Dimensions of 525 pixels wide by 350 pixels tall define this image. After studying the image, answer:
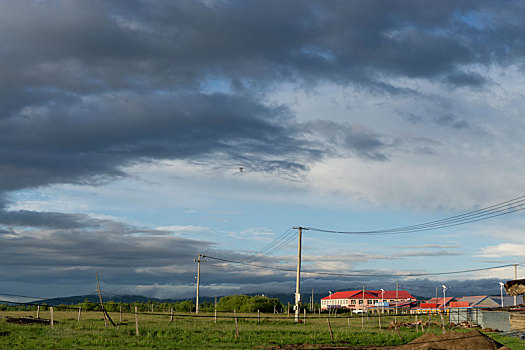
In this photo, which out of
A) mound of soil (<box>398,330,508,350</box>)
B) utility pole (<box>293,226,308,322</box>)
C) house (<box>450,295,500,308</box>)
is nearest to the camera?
mound of soil (<box>398,330,508,350</box>)

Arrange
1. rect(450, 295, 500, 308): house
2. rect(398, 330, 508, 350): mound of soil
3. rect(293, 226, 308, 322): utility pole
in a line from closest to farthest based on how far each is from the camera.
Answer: rect(398, 330, 508, 350): mound of soil
rect(293, 226, 308, 322): utility pole
rect(450, 295, 500, 308): house

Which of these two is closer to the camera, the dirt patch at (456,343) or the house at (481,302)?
the dirt patch at (456,343)

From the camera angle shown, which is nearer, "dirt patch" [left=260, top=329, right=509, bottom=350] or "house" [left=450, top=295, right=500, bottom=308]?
"dirt patch" [left=260, top=329, right=509, bottom=350]

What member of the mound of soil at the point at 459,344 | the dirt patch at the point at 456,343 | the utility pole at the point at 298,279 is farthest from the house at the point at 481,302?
the mound of soil at the point at 459,344

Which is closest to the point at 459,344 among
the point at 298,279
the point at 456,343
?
the point at 456,343

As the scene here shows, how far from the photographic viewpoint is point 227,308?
367ft

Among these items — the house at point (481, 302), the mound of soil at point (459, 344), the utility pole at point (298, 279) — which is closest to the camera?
the mound of soil at point (459, 344)

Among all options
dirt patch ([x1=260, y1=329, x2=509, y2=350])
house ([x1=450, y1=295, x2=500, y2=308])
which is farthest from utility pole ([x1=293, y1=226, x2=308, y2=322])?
house ([x1=450, y1=295, x2=500, y2=308])

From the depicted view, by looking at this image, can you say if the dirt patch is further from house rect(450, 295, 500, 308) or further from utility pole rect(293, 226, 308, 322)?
house rect(450, 295, 500, 308)

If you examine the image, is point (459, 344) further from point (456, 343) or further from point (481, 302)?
point (481, 302)

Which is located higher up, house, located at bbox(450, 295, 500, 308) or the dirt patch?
the dirt patch

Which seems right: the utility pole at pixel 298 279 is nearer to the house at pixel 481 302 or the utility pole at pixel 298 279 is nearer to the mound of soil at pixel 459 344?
the mound of soil at pixel 459 344

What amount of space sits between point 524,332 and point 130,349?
35.1 metres

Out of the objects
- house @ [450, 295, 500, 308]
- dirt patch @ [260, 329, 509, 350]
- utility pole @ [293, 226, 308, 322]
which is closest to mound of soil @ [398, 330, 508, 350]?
dirt patch @ [260, 329, 509, 350]
